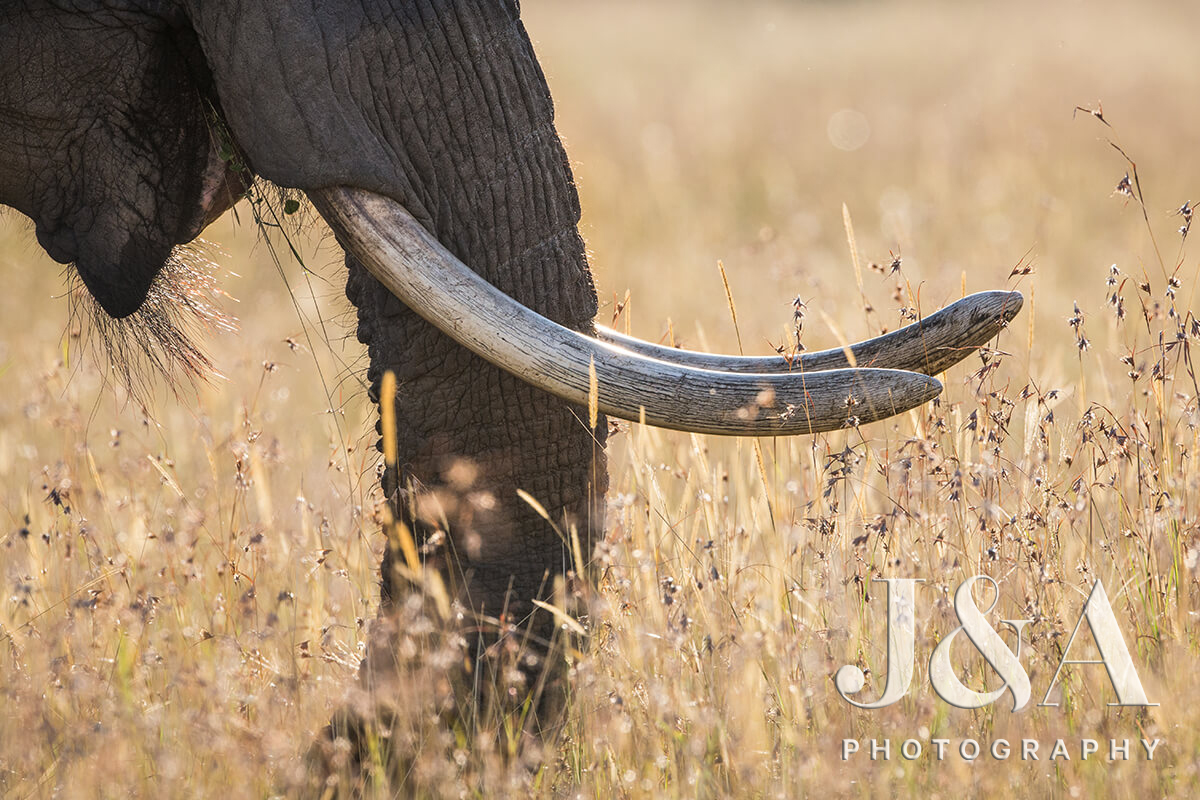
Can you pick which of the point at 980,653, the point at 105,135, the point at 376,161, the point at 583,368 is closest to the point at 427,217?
the point at 376,161

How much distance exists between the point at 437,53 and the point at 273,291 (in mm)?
7688

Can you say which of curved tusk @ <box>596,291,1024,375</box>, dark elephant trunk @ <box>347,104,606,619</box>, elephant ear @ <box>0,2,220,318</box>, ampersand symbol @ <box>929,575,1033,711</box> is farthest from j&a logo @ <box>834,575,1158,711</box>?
elephant ear @ <box>0,2,220,318</box>

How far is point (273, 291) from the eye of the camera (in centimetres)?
1024

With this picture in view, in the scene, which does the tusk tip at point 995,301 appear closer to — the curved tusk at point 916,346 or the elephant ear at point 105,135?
the curved tusk at point 916,346

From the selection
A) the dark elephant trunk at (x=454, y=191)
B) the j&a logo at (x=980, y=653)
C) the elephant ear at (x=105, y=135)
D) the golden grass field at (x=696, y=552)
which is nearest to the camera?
the dark elephant trunk at (x=454, y=191)

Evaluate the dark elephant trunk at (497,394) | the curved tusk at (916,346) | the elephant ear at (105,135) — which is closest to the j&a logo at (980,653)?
the curved tusk at (916,346)

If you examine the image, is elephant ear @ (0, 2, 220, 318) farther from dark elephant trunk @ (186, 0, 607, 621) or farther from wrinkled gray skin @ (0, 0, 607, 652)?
dark elephant trunk @ (186, 0, 607, 621)

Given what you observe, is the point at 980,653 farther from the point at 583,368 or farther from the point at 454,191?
the point at 454,191

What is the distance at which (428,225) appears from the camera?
280cm

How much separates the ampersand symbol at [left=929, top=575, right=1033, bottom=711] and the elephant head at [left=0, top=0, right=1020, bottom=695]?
715 millimetres

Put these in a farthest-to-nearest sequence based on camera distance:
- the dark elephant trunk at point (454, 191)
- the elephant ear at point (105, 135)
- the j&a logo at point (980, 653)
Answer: the j&a logo at point (980, 653) < the elephant ear at point (105, 135) < the dark elephant trunk at point (454, 191)

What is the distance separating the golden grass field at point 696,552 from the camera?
2971mm

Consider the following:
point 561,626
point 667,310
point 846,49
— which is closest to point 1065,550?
point 561,626

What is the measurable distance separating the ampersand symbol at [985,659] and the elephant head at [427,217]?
0.72m
